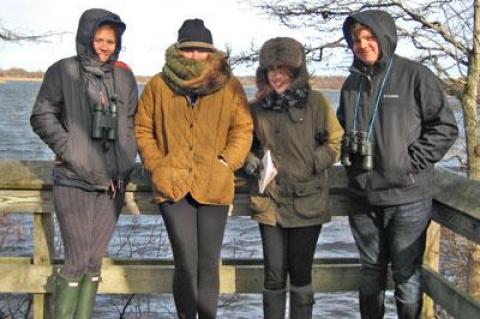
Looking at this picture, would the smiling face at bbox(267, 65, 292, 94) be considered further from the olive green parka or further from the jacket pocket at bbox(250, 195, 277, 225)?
the jacket pocket at bbox(250, 195, 277, 225)

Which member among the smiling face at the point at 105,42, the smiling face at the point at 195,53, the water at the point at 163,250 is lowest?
the water at the point at 163,250

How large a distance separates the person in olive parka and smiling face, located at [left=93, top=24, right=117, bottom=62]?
0.92 metres

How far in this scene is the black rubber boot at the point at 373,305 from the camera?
4102 millimetres

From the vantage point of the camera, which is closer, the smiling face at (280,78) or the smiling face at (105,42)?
the smiling face at (105,42)

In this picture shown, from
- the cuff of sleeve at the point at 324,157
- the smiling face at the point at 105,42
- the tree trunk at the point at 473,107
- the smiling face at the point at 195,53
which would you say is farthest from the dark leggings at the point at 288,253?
the tree trunk at the point at 473,107

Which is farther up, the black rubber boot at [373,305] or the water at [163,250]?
the black rubber boot at [373,305]

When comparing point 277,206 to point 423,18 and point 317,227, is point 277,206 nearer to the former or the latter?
point 317,227

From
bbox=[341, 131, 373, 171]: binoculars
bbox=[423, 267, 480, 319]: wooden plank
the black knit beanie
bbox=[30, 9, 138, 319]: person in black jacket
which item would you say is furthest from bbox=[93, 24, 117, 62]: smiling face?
bbox=[423, 267, 480, 319]: wooden plank

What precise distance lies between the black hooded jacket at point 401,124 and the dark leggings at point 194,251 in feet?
3.24

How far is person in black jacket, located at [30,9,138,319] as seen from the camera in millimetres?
3772

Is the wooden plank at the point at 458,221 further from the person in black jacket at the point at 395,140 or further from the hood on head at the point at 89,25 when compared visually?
the hood on head at the point at 89,25

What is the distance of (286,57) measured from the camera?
3879 millimetres

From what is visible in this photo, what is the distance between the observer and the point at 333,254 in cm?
1055

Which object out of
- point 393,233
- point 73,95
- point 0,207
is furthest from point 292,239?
point 0,207
